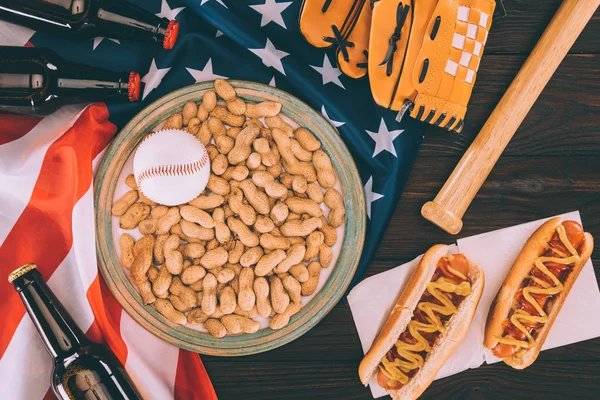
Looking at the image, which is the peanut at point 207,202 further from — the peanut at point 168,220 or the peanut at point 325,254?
the peanut at point 325,254

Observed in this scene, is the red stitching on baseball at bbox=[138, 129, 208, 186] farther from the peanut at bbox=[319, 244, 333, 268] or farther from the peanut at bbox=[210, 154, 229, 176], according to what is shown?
the peanut at bbox=[319, 244, 333, 268]

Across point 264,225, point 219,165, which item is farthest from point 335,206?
point 219,165

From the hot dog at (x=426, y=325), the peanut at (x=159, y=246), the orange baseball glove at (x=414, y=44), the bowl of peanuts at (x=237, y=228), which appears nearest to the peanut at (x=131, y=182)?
the bowl of peanuts at (x=237, y=228)

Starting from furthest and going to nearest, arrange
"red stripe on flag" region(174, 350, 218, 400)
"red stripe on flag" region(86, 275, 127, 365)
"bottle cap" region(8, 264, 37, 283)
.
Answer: "red stripe on flag" region(174, 350, 218, 400) → "red stripe on flag" region(86, 275, 127, 365) → "bottle cap" region(8, 264, 37, 283)

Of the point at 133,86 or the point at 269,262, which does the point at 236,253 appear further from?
the point at 133,86

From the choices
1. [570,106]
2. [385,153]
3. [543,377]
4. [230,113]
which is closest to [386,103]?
[385,153]

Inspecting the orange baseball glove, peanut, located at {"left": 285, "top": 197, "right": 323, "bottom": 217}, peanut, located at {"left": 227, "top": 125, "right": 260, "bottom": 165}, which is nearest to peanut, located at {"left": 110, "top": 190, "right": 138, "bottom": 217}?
peanut, located at {"left": 227, "top": 125, "right": 260, "bottom": 165}

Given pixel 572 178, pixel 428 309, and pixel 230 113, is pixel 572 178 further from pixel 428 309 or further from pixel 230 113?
pixel 230 113
